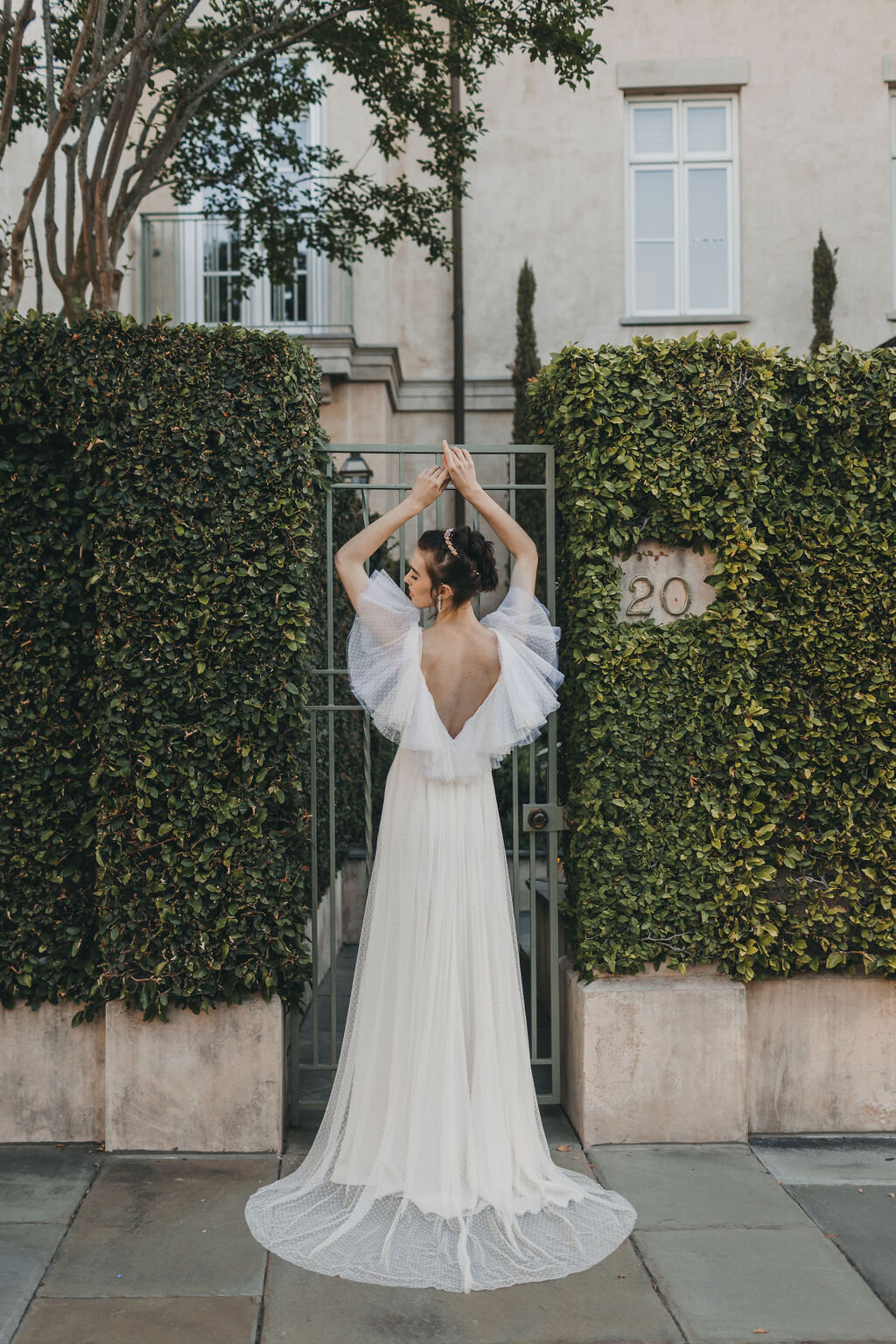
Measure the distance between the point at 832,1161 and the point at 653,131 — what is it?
11815mm

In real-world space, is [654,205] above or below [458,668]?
above

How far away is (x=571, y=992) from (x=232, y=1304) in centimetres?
185

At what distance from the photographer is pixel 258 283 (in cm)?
1234

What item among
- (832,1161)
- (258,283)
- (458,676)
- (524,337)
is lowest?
(832,1161)

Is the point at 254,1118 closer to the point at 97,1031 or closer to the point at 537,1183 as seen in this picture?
the point at 97,1031

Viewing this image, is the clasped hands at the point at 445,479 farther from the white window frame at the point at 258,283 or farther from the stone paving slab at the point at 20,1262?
the white window frame at the point at 258,283

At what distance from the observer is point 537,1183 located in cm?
369

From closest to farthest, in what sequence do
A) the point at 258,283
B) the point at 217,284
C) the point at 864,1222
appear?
the point at 864,1222 → the point at 258,283 → the point at 217,284

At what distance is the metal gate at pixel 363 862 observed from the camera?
14.6ft

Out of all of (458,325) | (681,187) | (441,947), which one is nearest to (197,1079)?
(441,947)

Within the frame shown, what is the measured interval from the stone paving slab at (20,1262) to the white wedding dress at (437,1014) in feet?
2.09

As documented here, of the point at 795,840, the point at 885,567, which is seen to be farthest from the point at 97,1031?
the point at 885,567

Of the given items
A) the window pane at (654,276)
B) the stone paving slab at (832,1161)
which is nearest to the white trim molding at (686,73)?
the window pane at (654,276)

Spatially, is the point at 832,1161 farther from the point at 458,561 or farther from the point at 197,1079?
Result: the point at 458,561
